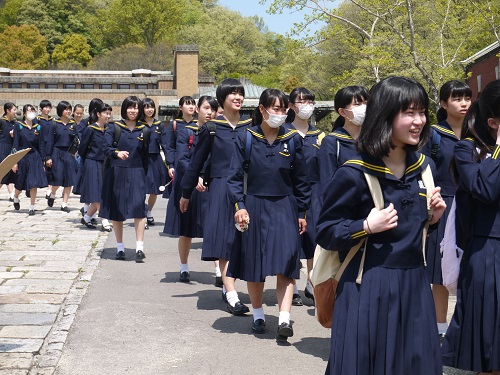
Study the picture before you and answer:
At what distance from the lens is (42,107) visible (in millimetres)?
16766

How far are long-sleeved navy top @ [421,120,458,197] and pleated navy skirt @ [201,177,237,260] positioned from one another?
6.99ft

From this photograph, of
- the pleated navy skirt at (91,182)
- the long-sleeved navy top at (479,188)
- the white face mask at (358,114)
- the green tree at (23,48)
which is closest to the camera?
the long-sleeved navy top at (479,188)

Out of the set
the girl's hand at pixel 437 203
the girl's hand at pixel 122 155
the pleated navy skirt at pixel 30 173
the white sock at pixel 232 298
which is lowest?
the white sock at pixel 232 298

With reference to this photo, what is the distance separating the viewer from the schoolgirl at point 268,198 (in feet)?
22.0

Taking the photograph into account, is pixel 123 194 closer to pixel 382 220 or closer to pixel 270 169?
pixel 270 169

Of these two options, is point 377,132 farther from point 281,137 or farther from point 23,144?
point 23,144

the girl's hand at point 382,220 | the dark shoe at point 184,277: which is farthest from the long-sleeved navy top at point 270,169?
the girl's hand at point 382,220

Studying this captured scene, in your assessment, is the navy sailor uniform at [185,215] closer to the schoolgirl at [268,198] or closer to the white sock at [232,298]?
the white sock at [232,298]

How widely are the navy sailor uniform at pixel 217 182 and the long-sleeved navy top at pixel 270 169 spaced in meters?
1.01

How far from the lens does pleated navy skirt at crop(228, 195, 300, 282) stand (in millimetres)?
6684

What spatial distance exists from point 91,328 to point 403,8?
19425 millimetres

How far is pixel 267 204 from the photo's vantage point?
6.81 metres

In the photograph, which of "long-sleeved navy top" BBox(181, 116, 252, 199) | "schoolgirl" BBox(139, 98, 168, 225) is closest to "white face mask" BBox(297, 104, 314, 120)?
"long-sleeved navy top" BBox(181, 116, 252, 199)

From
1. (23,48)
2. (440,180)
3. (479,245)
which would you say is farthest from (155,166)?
(23,48)
